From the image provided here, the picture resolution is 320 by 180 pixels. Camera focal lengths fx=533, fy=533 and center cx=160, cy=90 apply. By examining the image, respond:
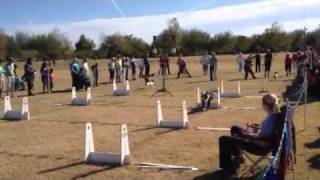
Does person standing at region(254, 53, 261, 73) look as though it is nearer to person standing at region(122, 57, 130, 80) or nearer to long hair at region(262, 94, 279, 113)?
person standing at region(122, 57, 130, 80)

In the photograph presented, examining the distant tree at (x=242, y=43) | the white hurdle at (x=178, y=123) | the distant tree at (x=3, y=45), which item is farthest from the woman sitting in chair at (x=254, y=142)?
the distant tree at (x=242, y=43)

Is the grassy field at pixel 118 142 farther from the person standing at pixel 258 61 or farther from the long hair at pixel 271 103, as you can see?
the person standing at pixel 258 61

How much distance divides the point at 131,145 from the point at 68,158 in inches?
70.4

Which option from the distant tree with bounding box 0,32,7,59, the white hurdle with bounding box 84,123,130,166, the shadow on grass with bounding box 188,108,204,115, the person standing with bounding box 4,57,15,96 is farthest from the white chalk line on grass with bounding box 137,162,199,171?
the distant tree with bounding box 0,32,7,59

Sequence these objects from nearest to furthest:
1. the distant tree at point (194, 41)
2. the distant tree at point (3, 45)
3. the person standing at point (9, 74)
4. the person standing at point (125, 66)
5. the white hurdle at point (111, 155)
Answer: the white hurdle at point (111, 155) → the person standing at point (9, 74) → the person standing at point (125, 66) → the distant tree at point (3, 45) → the distant tree at point (194, 41)

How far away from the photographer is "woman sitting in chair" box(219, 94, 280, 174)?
896 cm

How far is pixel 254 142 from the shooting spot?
8969 mm

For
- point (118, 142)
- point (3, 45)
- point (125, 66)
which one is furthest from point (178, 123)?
point (3, 45)

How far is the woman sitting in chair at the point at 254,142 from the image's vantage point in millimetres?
8961

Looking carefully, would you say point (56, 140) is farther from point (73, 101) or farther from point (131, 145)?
point (73, 101)

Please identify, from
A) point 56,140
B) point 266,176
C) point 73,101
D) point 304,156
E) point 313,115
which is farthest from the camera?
point 73,101

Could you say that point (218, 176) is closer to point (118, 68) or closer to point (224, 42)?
point (118, 68)

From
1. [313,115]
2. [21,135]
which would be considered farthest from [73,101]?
[313,115]

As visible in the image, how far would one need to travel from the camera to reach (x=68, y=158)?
11188mm
